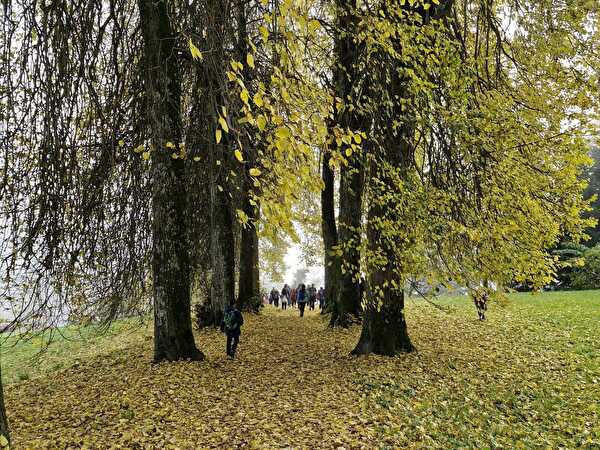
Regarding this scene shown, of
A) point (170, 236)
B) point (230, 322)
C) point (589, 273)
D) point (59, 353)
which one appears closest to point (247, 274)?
point (59, 353)

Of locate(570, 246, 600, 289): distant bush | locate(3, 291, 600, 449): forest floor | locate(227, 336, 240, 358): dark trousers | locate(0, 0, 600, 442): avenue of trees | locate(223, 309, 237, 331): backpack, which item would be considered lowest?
locate(3, 291, 600, 449): forest floor

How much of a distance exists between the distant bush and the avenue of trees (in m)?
17.7

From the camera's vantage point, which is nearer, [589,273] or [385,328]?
[385,328]

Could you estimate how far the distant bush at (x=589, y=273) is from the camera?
2320 centimetres

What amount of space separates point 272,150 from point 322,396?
397 centimetres

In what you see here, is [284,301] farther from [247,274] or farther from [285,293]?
[247,274]

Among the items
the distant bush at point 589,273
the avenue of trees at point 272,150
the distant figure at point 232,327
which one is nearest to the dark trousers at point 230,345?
the distant figure at point 232,327

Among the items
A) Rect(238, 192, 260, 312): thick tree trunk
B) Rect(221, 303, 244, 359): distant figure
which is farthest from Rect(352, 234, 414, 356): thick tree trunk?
Rect(238, 192, 260, 312): thick tree trunk

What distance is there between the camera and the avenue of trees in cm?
613

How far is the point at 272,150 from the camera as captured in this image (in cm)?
558

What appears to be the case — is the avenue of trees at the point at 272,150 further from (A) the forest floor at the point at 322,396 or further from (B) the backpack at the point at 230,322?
(A) the forest floor at the point at 322,396

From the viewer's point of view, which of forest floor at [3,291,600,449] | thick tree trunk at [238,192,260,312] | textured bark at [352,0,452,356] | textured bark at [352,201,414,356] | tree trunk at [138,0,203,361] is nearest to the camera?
forest floor at [3,291,600,449]

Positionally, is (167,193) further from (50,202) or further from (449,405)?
(449,405)

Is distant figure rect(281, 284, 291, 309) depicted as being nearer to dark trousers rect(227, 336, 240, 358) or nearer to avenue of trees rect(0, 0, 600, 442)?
dark trousers rect(227, 336, 240, 358)
